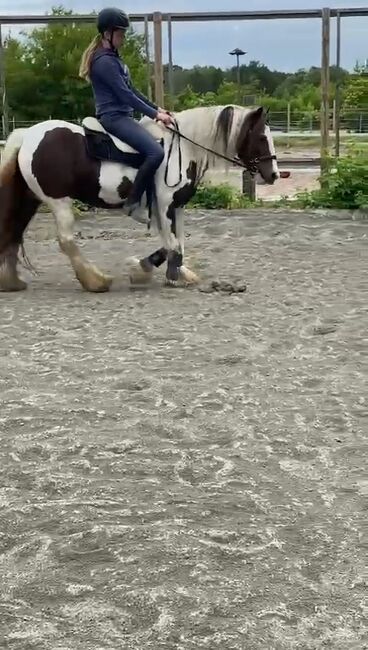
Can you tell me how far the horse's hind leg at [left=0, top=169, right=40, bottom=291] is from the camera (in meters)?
6.20

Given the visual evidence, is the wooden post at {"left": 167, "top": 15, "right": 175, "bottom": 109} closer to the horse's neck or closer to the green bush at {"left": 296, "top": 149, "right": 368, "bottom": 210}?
the green bush at {"left": 296, "top": 149, "right": 368, "bottom": 210}

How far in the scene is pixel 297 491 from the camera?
311 cm

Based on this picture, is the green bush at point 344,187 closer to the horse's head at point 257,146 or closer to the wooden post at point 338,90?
the wooden post at point 338,90

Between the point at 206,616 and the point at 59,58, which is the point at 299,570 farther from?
the point at 59,58

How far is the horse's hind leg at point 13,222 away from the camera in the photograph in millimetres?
6195

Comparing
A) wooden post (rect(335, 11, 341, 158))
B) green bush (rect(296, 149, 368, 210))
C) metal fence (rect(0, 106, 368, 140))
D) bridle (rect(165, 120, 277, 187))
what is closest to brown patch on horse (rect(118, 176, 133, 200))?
bridle (rect(165, 120, 277, 187))

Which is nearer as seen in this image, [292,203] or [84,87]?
[292,203]

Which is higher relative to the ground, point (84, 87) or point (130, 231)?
point (84, 87)

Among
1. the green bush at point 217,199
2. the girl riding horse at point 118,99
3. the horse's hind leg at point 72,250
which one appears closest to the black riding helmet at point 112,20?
the girl riding horse at point 118,99

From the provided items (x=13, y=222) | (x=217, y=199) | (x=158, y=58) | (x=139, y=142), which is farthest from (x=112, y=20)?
(x=158, y=58)

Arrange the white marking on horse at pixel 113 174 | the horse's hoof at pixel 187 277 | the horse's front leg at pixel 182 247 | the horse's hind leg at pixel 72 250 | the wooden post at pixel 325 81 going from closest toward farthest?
the white marking on horse at pixel 113 174 → the horse's hind leg at pixel 72 250 → the horse's front leg at pixel 182 247 → the horse's hoof at pixel 187 277 → the wooden post at pixel 325 81

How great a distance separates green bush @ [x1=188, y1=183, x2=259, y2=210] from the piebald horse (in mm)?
3952

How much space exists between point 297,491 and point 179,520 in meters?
0.46

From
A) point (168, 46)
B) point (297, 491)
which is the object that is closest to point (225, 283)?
point (297, 491)
